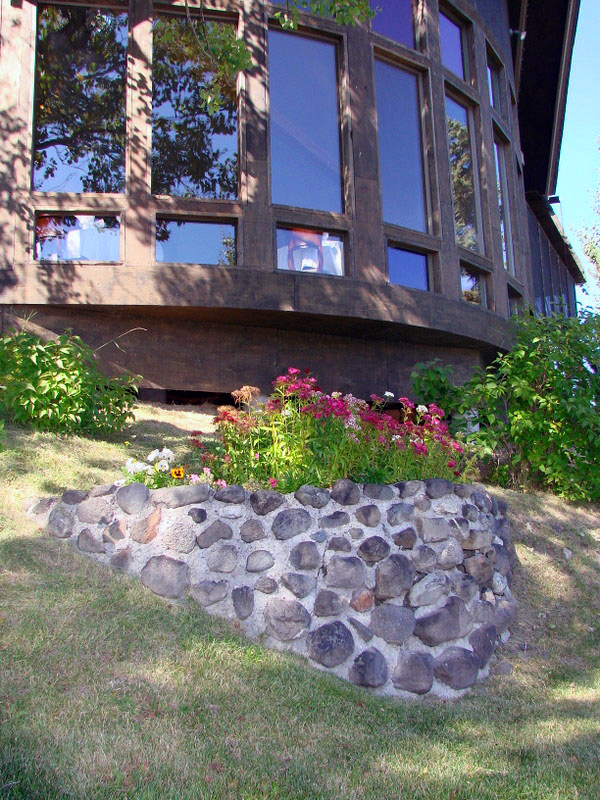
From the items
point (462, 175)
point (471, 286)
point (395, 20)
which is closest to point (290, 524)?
point (471, 286)

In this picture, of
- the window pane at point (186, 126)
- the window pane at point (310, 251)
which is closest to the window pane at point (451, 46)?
the window pane at point (186, 126)

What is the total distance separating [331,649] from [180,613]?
1009 mm

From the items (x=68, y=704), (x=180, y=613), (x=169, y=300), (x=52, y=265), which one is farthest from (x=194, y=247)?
(x=68, y=704)

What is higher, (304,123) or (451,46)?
(451,46)

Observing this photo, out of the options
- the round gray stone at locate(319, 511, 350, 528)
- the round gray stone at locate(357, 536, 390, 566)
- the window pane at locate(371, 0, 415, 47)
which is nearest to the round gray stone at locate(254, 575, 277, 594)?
the round gray stone at locate(319, 511, 350, 528)

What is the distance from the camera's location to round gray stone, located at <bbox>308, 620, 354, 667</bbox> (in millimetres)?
4707

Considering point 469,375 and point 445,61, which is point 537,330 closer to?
point 469,375

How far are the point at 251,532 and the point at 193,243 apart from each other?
5.46 metres

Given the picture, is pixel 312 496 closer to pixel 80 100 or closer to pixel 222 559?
pixel 222 559

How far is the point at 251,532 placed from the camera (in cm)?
506

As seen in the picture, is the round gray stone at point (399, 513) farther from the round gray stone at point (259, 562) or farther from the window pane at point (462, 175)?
the window pane at point (462, 175)

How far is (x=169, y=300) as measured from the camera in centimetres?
912

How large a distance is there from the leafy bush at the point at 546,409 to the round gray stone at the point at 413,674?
320cm

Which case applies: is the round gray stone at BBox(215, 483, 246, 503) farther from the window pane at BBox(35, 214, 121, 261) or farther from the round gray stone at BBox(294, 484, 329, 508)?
the window pane at BBox(35, 214, 121, 261)
